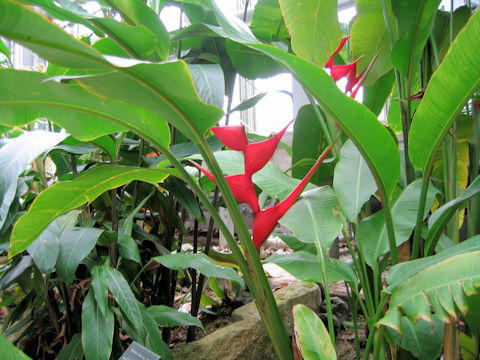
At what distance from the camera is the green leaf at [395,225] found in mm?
654

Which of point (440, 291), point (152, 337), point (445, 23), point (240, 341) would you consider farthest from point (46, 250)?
point (445, 23)

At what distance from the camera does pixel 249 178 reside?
53 centimetres

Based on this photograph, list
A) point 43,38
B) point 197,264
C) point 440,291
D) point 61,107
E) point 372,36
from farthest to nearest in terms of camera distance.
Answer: point 372,36, point 197,264, point 61,107, point 440,291, point 43,38

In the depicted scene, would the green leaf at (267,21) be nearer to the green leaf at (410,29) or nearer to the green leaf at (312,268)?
the green leaf at (410,29)

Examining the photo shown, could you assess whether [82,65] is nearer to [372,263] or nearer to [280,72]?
[372,263]

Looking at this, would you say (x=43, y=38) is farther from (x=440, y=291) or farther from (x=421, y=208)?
(x=421, y=208)

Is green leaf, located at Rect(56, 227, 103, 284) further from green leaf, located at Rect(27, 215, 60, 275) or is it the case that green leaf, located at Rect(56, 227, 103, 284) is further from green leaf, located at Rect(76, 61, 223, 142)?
green leaf, located at Rect(76, 61, 223, 142)

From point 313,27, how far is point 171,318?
26.1 inches

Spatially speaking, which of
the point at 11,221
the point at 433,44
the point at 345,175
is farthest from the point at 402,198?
the point at 11,221

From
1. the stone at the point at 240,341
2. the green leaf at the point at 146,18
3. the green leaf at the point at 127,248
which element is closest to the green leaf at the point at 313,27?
the green leaf at the point at 146,18

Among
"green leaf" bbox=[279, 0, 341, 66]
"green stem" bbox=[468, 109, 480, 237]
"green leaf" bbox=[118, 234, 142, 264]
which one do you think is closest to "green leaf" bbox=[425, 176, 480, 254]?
"green stem" bbox=[468, 109, 480, 237]

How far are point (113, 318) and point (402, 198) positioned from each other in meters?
0.64

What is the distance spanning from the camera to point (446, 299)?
373 mm

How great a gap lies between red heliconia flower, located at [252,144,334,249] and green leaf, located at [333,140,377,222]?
0.16 m
